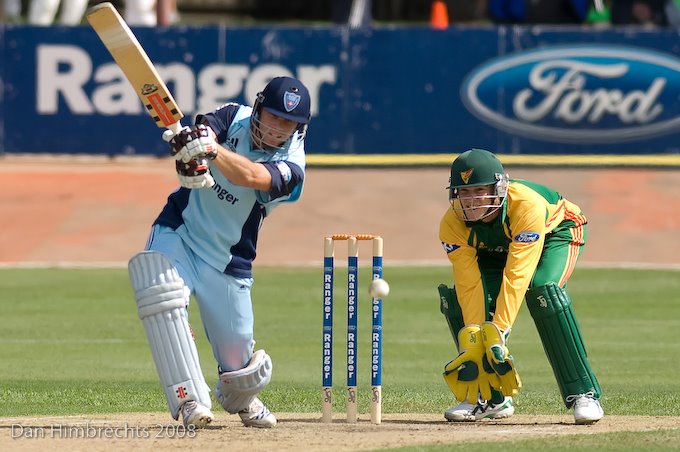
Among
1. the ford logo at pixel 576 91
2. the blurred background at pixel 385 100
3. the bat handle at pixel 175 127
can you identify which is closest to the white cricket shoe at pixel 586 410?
the bat handle at pixel 175 127

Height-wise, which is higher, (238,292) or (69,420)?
(238,292)

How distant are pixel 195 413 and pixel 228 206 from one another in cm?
115

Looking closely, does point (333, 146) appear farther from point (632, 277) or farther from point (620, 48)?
point (632, 277)

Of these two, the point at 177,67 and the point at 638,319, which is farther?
the point at 177,67

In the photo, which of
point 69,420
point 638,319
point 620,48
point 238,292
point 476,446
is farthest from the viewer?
point 620,48

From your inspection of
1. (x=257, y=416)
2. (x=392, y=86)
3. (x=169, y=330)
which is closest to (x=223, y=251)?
(x=169, y=330)

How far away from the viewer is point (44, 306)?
15.1m

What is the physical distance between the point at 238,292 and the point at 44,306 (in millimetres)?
7649

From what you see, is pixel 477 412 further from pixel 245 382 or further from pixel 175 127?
pixel 175 127

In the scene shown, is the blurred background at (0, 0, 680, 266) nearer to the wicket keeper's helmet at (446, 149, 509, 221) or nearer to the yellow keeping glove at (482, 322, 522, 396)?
the wicket keeper's helmet at (446, 149, 509, 221)

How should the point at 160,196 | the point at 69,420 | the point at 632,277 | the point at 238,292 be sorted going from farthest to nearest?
the point at 160,196 → the point at 632,277 → the point at 69,420 → the point at 238,292

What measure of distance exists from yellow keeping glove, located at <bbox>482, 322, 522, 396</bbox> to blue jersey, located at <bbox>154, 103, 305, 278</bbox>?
1365 mm

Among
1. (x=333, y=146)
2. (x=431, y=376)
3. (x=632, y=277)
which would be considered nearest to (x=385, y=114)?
(x=333, y=146)

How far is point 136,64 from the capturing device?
7.42 m
